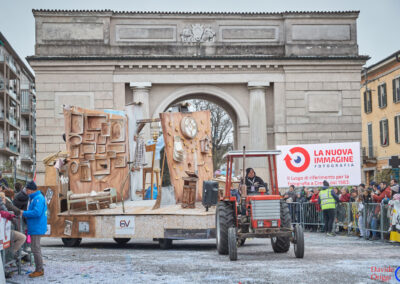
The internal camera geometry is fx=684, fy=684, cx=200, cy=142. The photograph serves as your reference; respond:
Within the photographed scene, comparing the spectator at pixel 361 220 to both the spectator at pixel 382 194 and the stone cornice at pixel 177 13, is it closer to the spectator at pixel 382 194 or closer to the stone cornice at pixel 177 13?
the spectator at pixel 382 194

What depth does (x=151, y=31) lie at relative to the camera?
34969mm

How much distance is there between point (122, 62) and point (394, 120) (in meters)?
21.0

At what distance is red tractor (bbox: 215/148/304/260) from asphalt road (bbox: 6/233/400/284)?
366 mm

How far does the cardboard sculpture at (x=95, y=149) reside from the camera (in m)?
20.7

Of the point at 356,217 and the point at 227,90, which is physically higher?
the point at 227,90

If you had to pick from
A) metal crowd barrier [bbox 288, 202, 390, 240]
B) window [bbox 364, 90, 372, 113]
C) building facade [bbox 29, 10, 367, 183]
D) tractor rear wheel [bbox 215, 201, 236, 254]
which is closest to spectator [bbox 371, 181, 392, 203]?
metal crowd barrier [bbox 288, 202, 390, 240]

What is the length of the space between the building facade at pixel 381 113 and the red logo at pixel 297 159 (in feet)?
51.8

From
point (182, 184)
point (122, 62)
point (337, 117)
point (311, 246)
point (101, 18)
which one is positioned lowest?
point (311, 246)

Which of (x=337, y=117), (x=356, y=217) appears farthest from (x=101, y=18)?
(x=356, y=217)

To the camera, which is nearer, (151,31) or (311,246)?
(311,246)

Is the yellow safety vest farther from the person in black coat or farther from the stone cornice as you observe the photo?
the stone cornice

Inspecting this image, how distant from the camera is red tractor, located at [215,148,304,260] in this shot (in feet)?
46.6

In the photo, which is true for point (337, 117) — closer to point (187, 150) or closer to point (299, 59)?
point (299, 59)

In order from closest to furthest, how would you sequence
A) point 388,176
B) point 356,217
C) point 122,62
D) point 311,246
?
point 311,246, point 356,217, point 122,62, point 388,176
